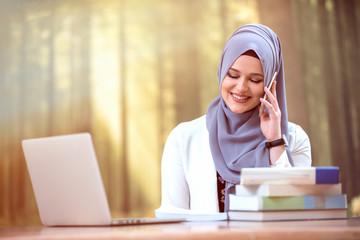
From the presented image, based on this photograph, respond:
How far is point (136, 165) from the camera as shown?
4047 millimetres

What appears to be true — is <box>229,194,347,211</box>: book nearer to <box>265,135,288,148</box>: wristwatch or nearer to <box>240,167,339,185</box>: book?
<box>240,167,339,185</box>: book

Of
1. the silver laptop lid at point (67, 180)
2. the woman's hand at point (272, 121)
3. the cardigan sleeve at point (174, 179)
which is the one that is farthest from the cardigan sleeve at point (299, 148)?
the silver laptop lid at point (67, 180)

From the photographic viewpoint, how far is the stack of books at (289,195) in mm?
918

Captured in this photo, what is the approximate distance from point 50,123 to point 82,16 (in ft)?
3.17

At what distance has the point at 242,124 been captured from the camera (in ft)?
5.38

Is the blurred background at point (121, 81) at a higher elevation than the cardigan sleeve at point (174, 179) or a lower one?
higher

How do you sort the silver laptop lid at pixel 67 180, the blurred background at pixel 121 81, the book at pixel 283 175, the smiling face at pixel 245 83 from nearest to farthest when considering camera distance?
the silver laptop lid at pixel 67 180, the book at pixel 283 175, the smiling face at pixel 245 83, the blurred background at pixel 121 81

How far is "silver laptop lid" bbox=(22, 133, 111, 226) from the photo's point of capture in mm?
832

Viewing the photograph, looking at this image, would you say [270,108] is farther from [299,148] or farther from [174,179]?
[174,179]

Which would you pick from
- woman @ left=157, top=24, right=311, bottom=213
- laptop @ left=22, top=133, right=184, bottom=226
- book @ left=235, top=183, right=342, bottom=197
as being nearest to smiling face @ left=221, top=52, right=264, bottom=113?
woman @ left=157, top=24, right=311, bottom=213

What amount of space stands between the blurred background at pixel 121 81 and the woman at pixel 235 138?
2.45 meters

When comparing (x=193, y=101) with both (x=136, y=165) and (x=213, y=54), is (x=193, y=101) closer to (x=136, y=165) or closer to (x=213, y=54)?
(x=213, y=54)

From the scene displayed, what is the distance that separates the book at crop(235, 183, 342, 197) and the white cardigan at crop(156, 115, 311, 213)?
534 millimetres

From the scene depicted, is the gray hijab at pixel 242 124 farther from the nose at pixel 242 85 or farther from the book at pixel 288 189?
the book at pixel 288 189
